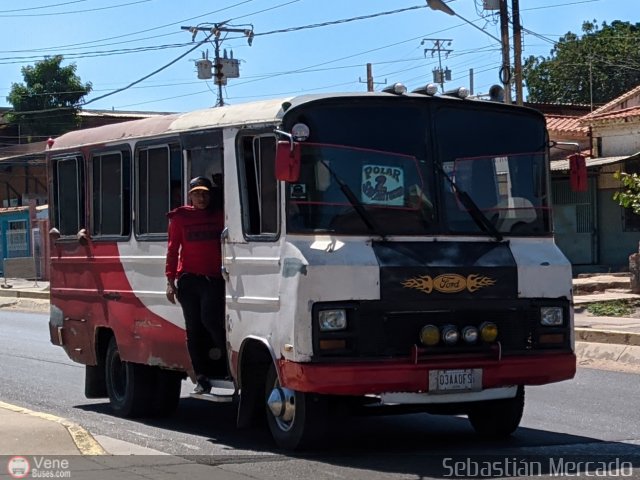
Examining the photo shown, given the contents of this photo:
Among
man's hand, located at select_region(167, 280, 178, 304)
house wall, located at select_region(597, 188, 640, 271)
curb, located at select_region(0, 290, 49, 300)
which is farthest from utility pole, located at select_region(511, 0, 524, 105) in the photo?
man's hand, located at select_region(167, 280, 178, 304)

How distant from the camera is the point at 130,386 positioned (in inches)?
435

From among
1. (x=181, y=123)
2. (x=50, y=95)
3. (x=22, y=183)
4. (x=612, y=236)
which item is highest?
(x=50, y=95)

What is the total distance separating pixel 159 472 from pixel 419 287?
2277mm

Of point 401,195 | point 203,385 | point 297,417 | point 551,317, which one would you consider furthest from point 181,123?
point 551,317

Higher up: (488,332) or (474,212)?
(474,212)

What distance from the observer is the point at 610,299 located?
851 inches

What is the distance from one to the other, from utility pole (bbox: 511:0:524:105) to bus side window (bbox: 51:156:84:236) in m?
14.3

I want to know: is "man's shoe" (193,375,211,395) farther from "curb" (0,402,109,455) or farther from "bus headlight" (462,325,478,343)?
"bus headlight" (462,325,478,343)

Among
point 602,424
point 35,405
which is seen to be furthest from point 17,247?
point 602,424

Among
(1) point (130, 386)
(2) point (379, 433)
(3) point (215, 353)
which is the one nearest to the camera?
(3) point (215, 353)

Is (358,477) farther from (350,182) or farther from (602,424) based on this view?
(602,424)

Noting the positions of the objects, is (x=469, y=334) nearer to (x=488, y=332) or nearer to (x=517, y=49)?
(x=488, y=332)

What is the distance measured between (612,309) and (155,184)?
12.0 metres

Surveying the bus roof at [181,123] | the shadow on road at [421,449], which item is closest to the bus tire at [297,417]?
the shadow on road at [421,449]
